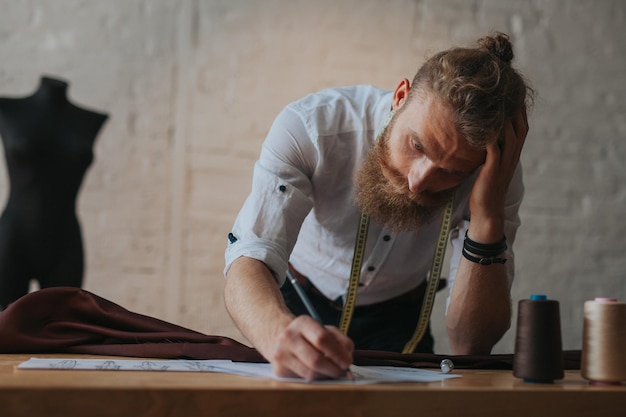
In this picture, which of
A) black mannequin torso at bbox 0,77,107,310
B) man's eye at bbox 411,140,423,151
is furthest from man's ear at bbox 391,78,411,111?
black mannequin torso at bbox 0,77,107,310

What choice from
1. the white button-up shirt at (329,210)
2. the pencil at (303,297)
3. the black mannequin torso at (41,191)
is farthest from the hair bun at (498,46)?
the black mannequin torso at (41,191)

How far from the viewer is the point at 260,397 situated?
0.88m

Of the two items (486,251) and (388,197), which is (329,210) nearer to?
(388,197)

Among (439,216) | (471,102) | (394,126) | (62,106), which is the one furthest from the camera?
(62,106)

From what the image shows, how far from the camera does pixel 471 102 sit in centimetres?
158

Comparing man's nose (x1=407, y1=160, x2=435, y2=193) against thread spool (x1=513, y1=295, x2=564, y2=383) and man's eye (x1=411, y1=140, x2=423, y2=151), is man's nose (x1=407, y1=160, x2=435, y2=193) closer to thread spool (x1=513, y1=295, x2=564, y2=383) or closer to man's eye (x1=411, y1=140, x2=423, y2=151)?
man's eye (x1=411, y1=140, x2=423, y2=151)

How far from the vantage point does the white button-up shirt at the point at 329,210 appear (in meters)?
1.61

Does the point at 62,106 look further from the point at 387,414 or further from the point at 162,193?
the point at 387,414

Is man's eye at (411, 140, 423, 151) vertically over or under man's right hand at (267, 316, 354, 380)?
over

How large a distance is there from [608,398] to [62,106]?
252 cm

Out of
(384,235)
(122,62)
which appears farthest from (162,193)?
(384,235)

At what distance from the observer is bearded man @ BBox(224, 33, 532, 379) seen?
159 cm

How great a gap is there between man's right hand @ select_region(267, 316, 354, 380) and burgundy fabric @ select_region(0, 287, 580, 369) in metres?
0.24

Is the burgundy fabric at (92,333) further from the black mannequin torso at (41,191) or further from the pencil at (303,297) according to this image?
the black mannequin torso at (41,191)
